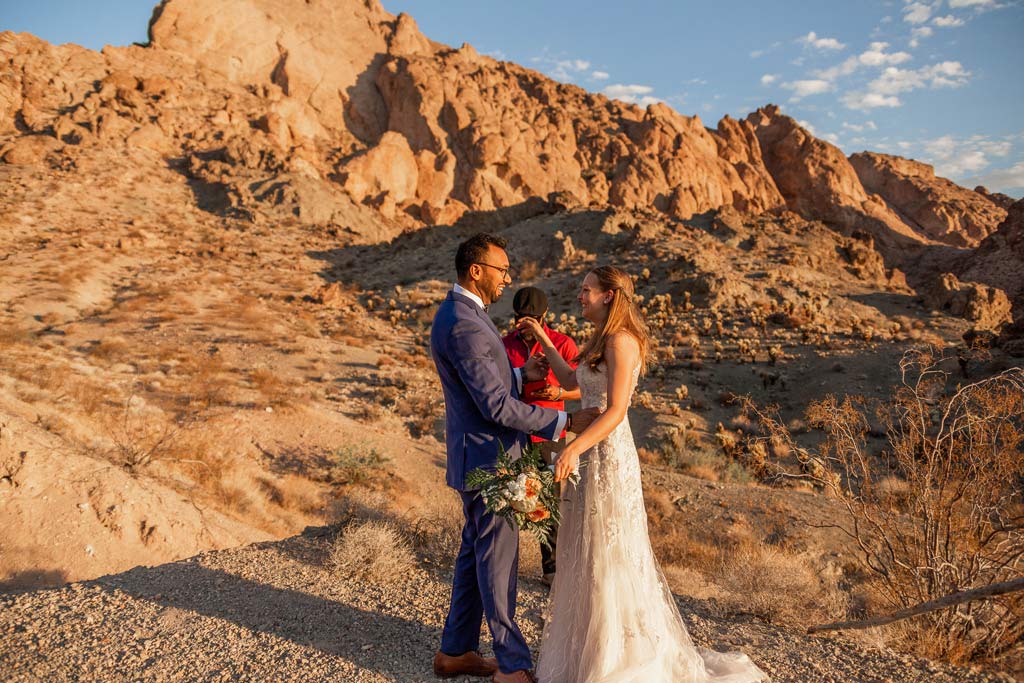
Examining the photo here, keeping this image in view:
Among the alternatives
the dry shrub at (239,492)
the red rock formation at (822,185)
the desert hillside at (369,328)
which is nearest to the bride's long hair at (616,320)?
the desert hillside at (369,328)

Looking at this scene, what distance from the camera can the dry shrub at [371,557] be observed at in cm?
468

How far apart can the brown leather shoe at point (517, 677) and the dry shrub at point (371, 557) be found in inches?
71.0

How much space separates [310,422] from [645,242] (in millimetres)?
20837

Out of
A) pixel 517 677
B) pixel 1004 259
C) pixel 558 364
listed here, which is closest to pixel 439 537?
pixel 517 677

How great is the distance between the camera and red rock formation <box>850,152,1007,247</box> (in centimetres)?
5528

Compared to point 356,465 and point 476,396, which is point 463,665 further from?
point 356,465

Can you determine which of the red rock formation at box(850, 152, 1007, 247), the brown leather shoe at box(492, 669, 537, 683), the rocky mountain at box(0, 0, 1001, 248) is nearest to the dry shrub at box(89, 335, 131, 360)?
the brown leather shoe at box(492, 669, 537, 683)

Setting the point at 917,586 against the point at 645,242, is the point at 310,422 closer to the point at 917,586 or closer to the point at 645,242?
the point at 917,586

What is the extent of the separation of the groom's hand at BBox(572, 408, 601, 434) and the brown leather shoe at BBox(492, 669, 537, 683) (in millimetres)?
1253

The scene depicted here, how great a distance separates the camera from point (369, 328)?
827 inches

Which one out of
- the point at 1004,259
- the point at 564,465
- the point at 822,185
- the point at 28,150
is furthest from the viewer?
the point at 822,185

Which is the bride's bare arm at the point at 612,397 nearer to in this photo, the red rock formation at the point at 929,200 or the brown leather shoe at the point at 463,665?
the brown leather shoe at the point at 463,665

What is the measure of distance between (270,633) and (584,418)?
8.06 feet

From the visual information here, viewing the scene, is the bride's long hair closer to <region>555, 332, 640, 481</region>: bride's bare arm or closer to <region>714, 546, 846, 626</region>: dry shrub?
<region>555, 332, 640, 481</region>: bride's bare arm
